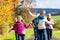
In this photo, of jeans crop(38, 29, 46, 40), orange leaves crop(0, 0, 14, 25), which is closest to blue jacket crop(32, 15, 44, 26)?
jeans crop(38, 29, 46, 40)

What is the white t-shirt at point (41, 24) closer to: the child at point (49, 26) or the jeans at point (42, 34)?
the jeans at point (42, 34)

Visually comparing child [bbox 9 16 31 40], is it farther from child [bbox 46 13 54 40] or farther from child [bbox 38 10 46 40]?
child [bbox 46 13 54 40]

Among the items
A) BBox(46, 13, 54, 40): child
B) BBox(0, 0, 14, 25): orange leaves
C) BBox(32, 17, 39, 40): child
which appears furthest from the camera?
BBox(0, 0, 14, 25): orange leaves

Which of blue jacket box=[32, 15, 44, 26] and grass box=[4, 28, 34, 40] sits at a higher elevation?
blue jacket box=[32, 15, 44, 26]

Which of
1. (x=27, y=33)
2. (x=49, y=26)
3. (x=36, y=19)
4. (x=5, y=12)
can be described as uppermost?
(x=5, y=12)

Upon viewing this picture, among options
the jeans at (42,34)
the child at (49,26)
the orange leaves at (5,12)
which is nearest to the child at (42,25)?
the jeans at (42,34)

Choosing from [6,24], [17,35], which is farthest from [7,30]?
[17,35]

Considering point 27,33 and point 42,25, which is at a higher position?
point 42,25

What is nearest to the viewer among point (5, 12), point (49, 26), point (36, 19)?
point (36, 19)

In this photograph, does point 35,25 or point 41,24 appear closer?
point 41,24

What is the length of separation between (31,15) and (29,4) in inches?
12.7

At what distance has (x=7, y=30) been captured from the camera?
384cm

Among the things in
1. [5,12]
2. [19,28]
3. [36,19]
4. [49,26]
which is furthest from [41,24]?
[5,12]

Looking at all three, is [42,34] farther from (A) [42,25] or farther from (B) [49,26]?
(B) [49,26]
